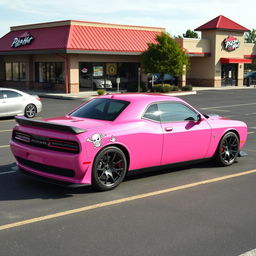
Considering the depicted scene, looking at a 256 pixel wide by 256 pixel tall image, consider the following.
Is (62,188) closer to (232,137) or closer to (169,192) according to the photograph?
(169,192)

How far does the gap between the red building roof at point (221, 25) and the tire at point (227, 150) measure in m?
35.4

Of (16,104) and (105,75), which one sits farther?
(105,75)

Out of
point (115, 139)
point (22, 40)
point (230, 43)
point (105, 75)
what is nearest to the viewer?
point (115, 139)

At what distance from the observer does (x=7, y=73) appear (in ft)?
133

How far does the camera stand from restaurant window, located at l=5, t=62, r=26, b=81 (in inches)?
1505

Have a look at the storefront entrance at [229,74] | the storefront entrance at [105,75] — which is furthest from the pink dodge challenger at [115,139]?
the storefront entrance at [229,74]

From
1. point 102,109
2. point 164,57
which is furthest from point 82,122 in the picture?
point 164,57

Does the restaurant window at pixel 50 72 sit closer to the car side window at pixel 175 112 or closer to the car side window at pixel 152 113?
the car side window at pixel 175 112

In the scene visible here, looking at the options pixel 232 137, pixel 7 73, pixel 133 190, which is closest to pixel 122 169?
pixel 133 190

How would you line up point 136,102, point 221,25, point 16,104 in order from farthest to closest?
point 221,25, point 16,104, point 136,102

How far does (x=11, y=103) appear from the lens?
16.6 m

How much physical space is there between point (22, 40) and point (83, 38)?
664cm

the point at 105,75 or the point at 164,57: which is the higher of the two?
the point at 164,57

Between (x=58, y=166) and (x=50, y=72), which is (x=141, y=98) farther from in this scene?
(x=50, y=72)
